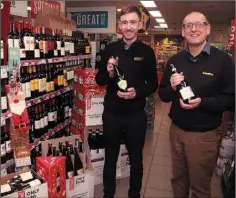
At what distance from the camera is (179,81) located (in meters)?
2.06

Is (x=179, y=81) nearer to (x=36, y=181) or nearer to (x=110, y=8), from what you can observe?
(x=36, y=181)

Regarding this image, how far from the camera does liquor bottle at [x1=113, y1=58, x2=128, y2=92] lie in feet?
8.15

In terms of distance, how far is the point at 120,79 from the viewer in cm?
252

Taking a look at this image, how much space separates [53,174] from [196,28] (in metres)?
1.75

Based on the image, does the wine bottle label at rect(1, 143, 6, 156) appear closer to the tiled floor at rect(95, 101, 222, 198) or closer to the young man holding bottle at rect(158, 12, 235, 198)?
the tiled floor at rect(95, 101, 222, 198)

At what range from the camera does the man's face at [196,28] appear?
83.4 inches

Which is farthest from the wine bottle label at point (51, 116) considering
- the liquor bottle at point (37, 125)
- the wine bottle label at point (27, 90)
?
the wine bottle label at point (27, 90)

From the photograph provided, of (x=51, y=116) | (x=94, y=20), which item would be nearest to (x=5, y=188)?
(x=51, y=116)

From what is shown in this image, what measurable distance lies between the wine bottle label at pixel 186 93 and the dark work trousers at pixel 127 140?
2.01 ft

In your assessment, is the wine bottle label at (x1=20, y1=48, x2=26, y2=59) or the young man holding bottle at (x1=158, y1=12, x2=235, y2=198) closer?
the young man holding bottle at (x1=158, y1=12, x2=235, y2=198)

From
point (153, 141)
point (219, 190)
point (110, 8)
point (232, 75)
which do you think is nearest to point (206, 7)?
point (110, 8)

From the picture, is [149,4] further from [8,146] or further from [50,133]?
[8,146]

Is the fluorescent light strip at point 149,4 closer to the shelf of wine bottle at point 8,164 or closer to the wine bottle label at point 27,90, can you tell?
the wine bottle label at point 27,90

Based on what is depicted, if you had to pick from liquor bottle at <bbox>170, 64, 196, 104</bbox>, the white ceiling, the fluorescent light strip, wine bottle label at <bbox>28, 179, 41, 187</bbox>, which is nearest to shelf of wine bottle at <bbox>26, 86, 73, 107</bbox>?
wine bottle label at <bbox>28, 179, 41, 187</bbox>
